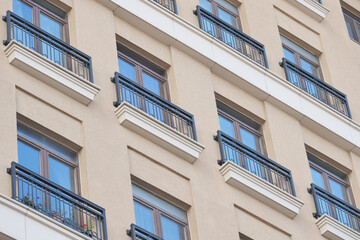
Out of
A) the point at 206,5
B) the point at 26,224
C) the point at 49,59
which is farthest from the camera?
the point at 206,5

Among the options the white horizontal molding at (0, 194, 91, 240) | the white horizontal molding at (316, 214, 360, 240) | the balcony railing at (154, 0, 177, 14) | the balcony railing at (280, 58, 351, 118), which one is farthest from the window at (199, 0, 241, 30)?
the white horizontal molding at (0, 194, 91, 240)

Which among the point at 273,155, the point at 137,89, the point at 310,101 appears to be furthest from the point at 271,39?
the point at 137,89

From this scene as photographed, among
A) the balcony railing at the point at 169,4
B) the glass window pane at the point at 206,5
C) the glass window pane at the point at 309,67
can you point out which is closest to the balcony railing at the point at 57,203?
the balcony railing at the point at 169,4

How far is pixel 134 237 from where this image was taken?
23.9 meters

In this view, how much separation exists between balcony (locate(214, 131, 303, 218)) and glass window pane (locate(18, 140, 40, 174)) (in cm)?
491

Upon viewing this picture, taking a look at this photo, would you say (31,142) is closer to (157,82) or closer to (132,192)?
(132,192)

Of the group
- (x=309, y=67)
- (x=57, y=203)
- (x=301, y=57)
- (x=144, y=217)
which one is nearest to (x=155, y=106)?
(x=144, y=217)

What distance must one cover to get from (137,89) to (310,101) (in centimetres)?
595

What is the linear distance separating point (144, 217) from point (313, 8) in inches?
468

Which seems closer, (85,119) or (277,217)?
(85,119)

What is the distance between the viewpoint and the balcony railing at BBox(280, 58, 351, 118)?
32.2 m

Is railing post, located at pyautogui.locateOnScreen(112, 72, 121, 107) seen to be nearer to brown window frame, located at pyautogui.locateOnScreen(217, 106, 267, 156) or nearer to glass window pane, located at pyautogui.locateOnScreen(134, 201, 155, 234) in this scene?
glass window pane, located at pyautogui.locateOnScreen(134, 201, 155, 234)

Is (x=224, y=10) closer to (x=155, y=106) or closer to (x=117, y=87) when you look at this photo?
(x=155, y=106)

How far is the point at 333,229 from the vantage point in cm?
2858
